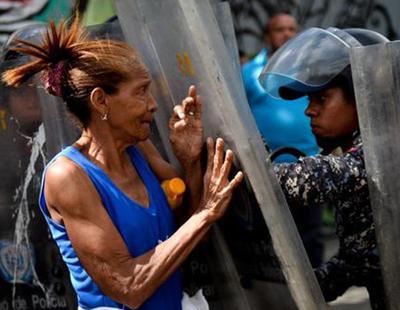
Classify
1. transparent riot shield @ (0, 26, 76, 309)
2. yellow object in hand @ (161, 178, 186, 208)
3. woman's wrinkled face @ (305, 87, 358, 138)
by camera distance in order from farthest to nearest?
transparent riot shield @ (0, 26, 76, 309), woman's wrinkled face @ (305, 87, 358, 138), yellow object in hand @ (161, 178, 186, 208)

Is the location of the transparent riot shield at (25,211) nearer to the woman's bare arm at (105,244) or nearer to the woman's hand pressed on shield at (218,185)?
the woman's bare arm at (105,244)

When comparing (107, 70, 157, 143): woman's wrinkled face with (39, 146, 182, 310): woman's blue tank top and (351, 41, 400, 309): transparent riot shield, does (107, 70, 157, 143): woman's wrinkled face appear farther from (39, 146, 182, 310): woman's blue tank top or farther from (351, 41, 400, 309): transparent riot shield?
(351, 41, 400, 309): transparent riot shield

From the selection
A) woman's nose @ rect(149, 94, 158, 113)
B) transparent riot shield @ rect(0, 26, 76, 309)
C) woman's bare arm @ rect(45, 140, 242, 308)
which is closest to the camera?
woman's bare arm @ rect(45, 140, 242, 308)

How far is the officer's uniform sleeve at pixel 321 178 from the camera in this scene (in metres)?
2.74

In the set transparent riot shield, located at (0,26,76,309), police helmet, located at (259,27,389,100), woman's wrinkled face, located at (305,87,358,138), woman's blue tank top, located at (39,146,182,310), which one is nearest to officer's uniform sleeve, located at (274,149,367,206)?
woman's wrinkled face, located at (305,87,358,138)

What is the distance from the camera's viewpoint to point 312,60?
9.43 feet

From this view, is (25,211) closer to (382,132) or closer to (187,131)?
(187,131)

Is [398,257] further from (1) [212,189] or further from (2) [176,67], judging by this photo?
(2) [176,67]

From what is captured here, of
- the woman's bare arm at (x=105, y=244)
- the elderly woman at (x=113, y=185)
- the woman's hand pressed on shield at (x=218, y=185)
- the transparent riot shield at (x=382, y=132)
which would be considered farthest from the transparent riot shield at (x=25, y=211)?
the transparent riot shield at (x=382, y=132)

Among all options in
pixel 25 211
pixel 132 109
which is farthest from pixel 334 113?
pixel 25 211

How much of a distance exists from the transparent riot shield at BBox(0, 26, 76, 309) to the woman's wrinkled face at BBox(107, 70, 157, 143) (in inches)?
20.5

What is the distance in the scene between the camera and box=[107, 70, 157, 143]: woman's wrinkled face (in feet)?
8.60

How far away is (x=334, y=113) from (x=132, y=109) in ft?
2.23

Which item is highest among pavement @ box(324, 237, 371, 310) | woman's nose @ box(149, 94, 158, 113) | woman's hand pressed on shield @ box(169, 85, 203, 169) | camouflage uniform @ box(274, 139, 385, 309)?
woman's nose @ box(149, 94, 158, 113)
